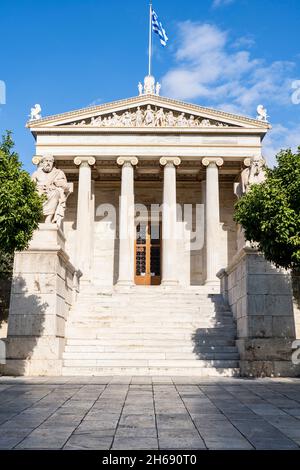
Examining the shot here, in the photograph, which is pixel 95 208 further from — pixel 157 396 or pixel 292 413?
pixel 292 413

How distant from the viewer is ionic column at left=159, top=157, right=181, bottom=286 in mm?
28516

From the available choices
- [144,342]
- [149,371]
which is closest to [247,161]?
[144,342]

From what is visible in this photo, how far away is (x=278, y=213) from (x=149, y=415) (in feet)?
19.2

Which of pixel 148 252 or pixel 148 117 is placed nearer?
pixel 148 117

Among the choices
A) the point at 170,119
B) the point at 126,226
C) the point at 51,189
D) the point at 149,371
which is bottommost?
the point at 149,371

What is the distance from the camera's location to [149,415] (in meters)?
7.52

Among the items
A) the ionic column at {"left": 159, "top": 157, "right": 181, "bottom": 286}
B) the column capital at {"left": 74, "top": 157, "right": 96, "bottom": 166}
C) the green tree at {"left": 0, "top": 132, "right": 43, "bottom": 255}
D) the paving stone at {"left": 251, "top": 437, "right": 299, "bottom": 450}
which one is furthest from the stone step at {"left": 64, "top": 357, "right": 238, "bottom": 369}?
the column capital at {"left": 74, "top": 157, "right": 96, "bottom": 166}

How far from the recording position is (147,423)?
6.87 metres

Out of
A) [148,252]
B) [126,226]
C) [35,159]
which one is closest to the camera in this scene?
[126,226]

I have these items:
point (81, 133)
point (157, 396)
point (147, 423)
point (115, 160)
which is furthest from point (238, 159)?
point (147, 423)

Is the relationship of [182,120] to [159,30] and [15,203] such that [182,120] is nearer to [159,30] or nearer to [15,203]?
[159,30]

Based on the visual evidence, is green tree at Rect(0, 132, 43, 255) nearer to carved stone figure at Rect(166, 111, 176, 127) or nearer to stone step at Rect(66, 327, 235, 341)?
stone step at Rect(66, 327, 235, 341)

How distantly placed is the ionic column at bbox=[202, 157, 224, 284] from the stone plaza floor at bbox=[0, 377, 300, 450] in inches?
648

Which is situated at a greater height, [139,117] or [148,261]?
[139,117]
